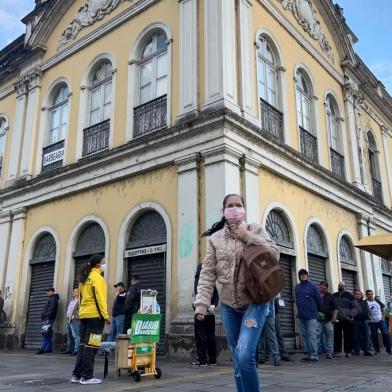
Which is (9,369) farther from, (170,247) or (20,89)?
(20,89)

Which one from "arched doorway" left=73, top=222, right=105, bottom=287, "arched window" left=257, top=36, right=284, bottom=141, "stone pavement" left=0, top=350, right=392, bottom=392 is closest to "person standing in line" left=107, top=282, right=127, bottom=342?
"stone pavement" left=0, top=350, right=392, bottom=392

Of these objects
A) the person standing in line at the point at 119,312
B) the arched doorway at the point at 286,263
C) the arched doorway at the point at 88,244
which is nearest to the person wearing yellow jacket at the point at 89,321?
the person standing in line at the point at 119,312

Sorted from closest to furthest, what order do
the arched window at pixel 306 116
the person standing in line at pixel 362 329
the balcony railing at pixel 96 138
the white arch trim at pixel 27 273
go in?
1. the person standing in line at pixel 362 329
2. the balcony railing at pixel 96 138
3. the white arch trim at pixel 27 273
4. the arched window at pixel 306 116

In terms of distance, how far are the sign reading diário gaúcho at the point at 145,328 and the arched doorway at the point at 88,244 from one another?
5.33 metres

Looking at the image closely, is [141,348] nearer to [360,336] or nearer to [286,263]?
[286,263]

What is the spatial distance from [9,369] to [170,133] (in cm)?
571

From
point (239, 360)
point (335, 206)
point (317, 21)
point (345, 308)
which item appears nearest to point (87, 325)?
point (239, 360)

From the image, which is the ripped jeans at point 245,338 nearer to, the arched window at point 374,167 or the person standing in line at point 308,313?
the person standing in line at point 308,313

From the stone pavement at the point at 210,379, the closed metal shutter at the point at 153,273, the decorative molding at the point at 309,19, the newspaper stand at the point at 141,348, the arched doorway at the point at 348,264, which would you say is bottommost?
the stone pavement at the point at 210,379

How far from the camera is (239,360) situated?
3293 millimetres

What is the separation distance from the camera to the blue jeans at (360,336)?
434 inches

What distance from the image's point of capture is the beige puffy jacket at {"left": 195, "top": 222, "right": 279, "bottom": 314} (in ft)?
11.5

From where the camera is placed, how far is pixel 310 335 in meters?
9.19

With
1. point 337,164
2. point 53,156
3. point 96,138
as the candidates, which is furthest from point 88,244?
point 337,164
